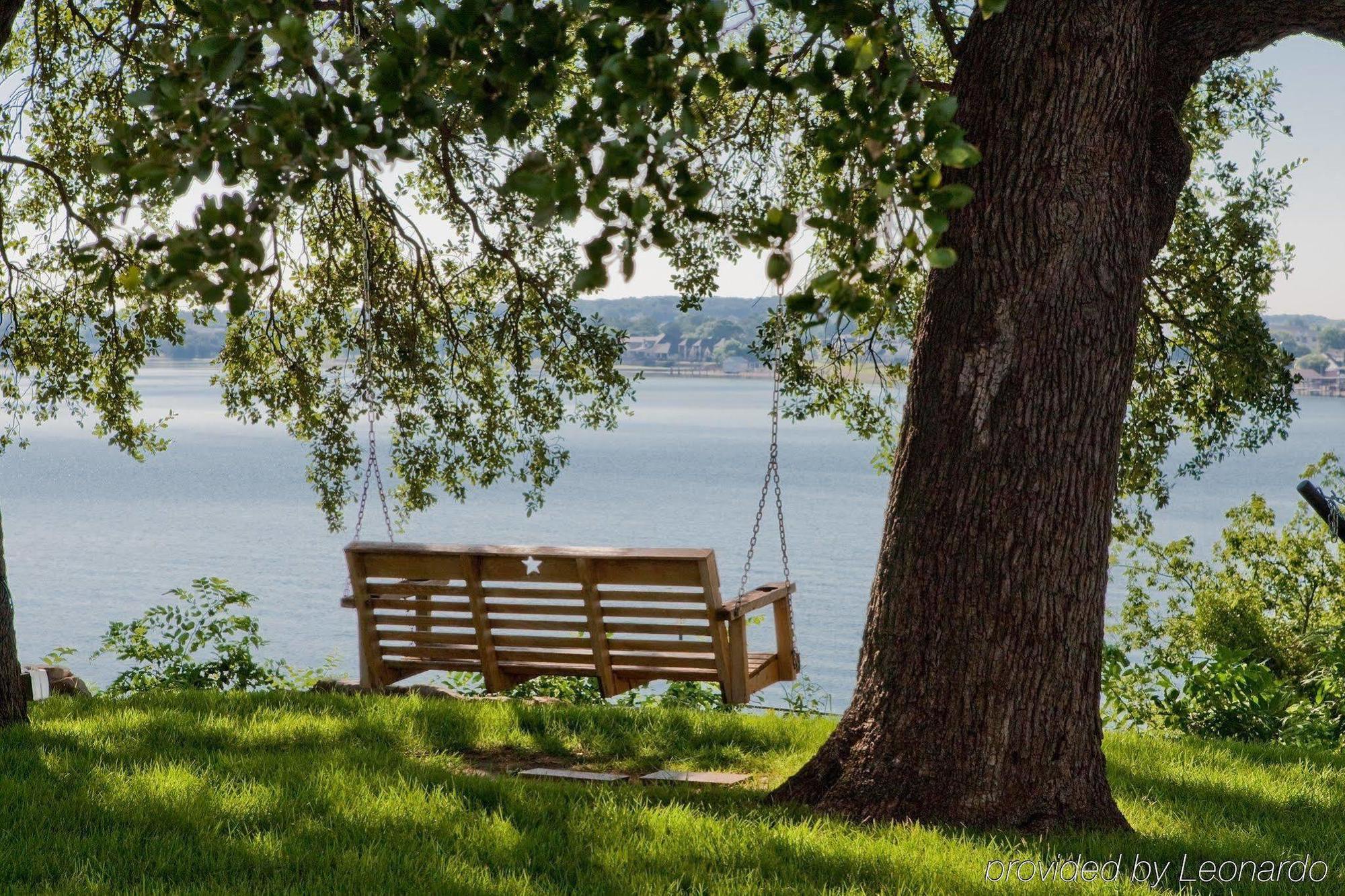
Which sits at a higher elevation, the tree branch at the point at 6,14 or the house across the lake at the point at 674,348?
the tree branch at the point at 6,14

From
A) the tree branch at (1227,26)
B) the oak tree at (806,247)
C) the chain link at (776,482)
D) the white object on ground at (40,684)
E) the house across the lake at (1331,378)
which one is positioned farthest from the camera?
the house across the lake at (1331,378)

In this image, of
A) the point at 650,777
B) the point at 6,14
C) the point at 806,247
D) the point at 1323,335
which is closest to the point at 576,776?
the point at 650,777

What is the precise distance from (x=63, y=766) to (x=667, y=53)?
3.82 meters

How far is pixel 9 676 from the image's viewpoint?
223 inches

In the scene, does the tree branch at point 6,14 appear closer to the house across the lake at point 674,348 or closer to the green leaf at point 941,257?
the green leaf at point 941,257

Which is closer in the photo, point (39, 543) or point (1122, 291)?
point (1122, 291)

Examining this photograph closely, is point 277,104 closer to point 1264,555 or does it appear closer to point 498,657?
point 498,657

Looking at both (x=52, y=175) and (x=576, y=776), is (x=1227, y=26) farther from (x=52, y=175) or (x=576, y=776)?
(x=52, y=175)

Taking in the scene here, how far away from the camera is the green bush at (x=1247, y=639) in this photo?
7.04m

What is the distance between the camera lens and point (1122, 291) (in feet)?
14.3

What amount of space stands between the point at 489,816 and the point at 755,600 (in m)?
2.28

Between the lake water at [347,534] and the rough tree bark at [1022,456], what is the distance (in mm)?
12949

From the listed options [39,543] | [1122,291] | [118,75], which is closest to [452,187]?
[118,75]

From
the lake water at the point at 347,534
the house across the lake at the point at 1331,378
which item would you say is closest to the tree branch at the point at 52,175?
the lake water at the point at 347,534
